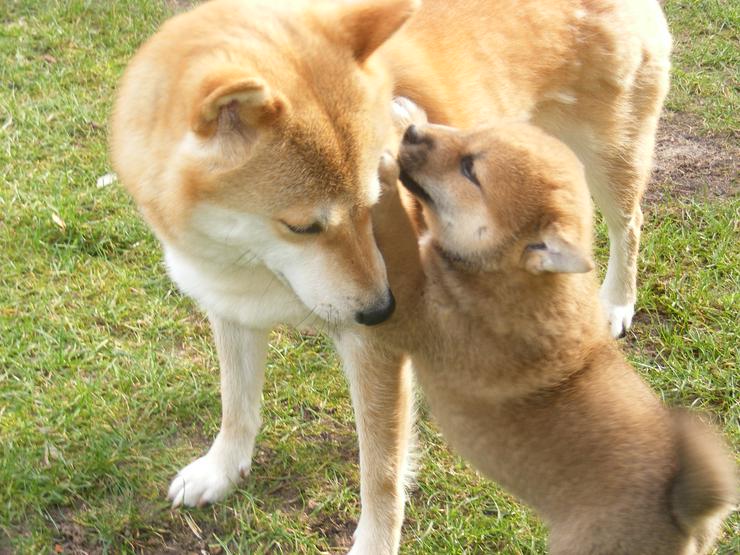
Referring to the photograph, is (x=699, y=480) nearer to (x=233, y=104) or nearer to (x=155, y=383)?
(x=233, y=104)

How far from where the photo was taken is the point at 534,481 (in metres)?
2.44

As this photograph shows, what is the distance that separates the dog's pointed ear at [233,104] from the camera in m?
1.99

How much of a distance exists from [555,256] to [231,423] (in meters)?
1.39

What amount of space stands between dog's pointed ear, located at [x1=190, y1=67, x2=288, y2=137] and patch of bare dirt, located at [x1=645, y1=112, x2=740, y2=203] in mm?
2913

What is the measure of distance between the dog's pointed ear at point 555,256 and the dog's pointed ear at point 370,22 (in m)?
0.74

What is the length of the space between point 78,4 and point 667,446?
519cm

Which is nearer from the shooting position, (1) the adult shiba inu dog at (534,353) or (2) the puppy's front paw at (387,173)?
(1) the adult shiba inu dog at (534,353)

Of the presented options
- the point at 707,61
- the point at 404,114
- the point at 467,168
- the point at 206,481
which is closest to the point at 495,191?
the point at 467,168

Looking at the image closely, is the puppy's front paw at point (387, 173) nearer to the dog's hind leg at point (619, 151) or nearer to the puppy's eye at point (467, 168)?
the puppy's eye at point (467, 168)

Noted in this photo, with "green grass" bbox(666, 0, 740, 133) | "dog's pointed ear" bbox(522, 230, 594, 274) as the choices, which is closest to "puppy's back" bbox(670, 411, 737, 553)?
"dog's pointed ear" bbox(522, 230, 594, 274)

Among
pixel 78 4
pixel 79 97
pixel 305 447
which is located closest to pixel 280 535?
A: pixel 305 447

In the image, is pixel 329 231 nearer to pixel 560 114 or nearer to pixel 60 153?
pixel 560 114

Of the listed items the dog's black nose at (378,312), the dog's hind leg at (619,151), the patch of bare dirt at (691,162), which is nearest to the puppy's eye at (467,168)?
the dog's black nose at (378,312)

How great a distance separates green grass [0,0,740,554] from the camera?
291cm
